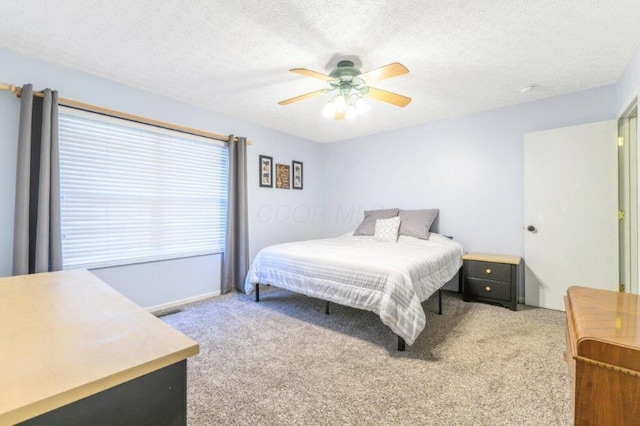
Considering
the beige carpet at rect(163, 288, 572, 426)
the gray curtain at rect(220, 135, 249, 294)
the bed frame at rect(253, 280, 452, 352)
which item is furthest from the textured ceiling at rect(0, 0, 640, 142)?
the beige carpet at rect(163, 288, 572, 426)

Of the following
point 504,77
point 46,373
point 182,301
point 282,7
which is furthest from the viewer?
point 182,301

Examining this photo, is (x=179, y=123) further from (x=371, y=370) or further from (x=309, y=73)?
(x=371, y=370)

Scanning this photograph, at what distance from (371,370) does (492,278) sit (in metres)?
1.98

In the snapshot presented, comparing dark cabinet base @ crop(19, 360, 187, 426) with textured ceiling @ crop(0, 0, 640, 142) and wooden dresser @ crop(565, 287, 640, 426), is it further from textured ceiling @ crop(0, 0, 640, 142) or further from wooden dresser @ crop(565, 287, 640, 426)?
textured ceiling @ crop(0, 0, 640, 142)

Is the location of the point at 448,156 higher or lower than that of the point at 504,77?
lower

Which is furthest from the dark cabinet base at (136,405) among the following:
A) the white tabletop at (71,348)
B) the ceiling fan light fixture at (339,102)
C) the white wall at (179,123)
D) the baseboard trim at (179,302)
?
the baseboard trim at (179,302)

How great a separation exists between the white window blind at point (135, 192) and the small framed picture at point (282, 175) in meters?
0.86

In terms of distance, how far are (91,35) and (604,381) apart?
124 inches

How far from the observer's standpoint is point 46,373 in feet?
1.91

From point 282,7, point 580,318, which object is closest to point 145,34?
point 282,7

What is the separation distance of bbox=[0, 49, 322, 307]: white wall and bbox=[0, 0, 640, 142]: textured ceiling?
0.50 ft

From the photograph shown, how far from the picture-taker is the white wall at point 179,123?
7.55ft

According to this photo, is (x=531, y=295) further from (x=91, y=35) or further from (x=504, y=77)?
(x=91, y=35)

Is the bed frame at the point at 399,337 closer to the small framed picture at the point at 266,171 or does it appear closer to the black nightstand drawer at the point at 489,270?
the black nightstand drawer at the point at 489,270
